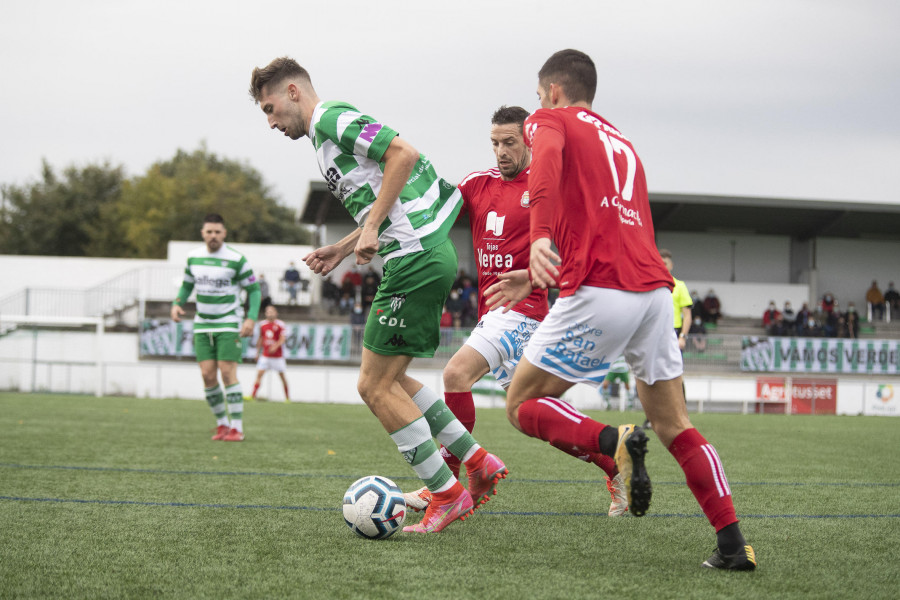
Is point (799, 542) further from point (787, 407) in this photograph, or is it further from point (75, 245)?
point (75, 245)

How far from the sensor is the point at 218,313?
9.51 m

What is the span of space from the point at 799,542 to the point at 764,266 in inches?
1313

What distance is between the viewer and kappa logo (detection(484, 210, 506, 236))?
5.31m

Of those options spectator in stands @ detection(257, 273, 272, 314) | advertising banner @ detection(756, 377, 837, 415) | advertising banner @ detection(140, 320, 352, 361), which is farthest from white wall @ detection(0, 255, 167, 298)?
advertising banner @ detection(756, 377, 837, 415)

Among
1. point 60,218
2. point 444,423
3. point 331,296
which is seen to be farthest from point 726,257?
point 60,218

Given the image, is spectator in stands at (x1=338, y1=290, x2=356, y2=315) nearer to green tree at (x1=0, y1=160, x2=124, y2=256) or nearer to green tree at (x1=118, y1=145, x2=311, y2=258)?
green tree at (x1=118, y1=145, x2=311, y2=258)

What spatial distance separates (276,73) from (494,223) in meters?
1.63

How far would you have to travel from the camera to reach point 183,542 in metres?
3.92

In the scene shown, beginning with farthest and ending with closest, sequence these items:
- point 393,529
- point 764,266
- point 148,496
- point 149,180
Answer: point 149,180 < point 764,266 < point 148,496 < point 393,529

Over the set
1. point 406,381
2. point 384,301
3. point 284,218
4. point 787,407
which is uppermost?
point 284,218

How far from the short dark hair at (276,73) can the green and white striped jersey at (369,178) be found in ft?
0.79

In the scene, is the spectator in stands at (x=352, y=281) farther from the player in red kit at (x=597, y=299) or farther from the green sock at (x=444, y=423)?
the player in red kit at (x=597, y=299)

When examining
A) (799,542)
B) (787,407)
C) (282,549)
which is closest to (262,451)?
A: (282,549)

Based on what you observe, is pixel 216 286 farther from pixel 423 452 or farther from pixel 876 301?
pixel 876 301
